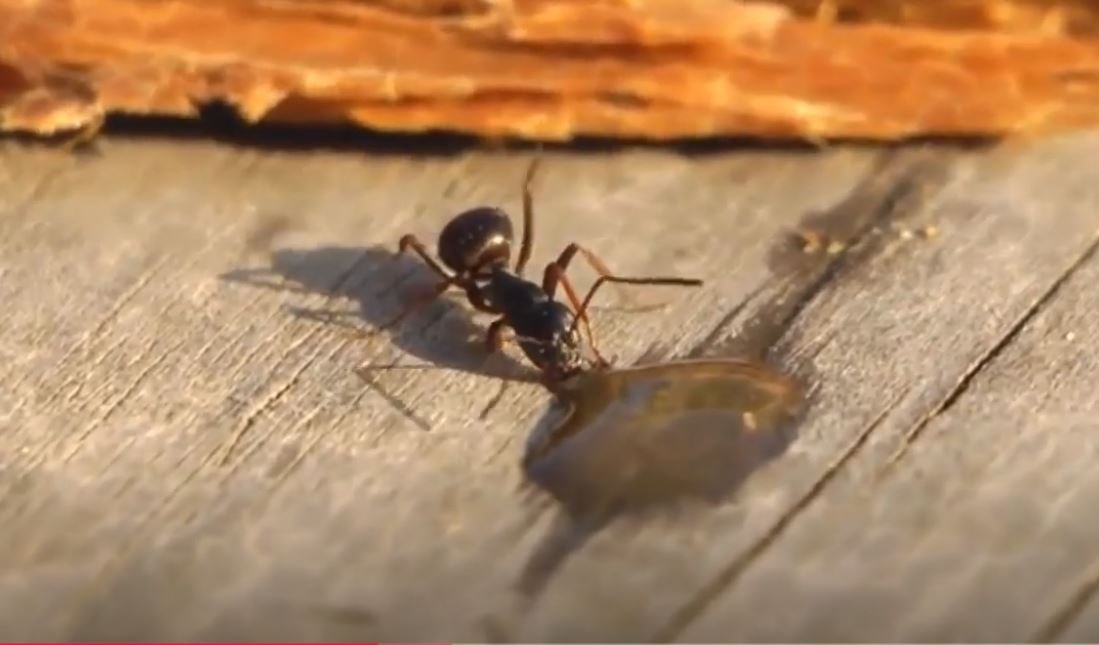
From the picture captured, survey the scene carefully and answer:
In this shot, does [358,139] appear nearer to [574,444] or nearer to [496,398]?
[496,398]

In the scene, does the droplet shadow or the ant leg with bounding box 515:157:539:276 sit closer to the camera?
the droplet shadow

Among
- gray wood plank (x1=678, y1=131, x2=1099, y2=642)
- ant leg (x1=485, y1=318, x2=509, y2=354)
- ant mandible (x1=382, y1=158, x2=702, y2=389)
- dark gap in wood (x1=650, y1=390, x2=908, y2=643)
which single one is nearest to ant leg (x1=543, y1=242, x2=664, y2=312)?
ant mandible (x1=382, y1=158, x2=702, y2=389)

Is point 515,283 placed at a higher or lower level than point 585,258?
lower

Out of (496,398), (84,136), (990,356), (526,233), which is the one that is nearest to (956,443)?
(990,356)

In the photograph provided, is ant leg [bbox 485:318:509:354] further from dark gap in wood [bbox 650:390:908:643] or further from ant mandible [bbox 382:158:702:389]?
dark gap in wood [bbox 650:390:908:643]

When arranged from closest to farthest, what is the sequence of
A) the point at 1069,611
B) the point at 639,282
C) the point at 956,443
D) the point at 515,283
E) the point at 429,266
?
the point at 1069,611 < the point at 956,443 < the point at 639,282 < the point at 429,266 < the point at 515,283

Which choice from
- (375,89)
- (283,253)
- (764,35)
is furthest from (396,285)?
(764,35)
